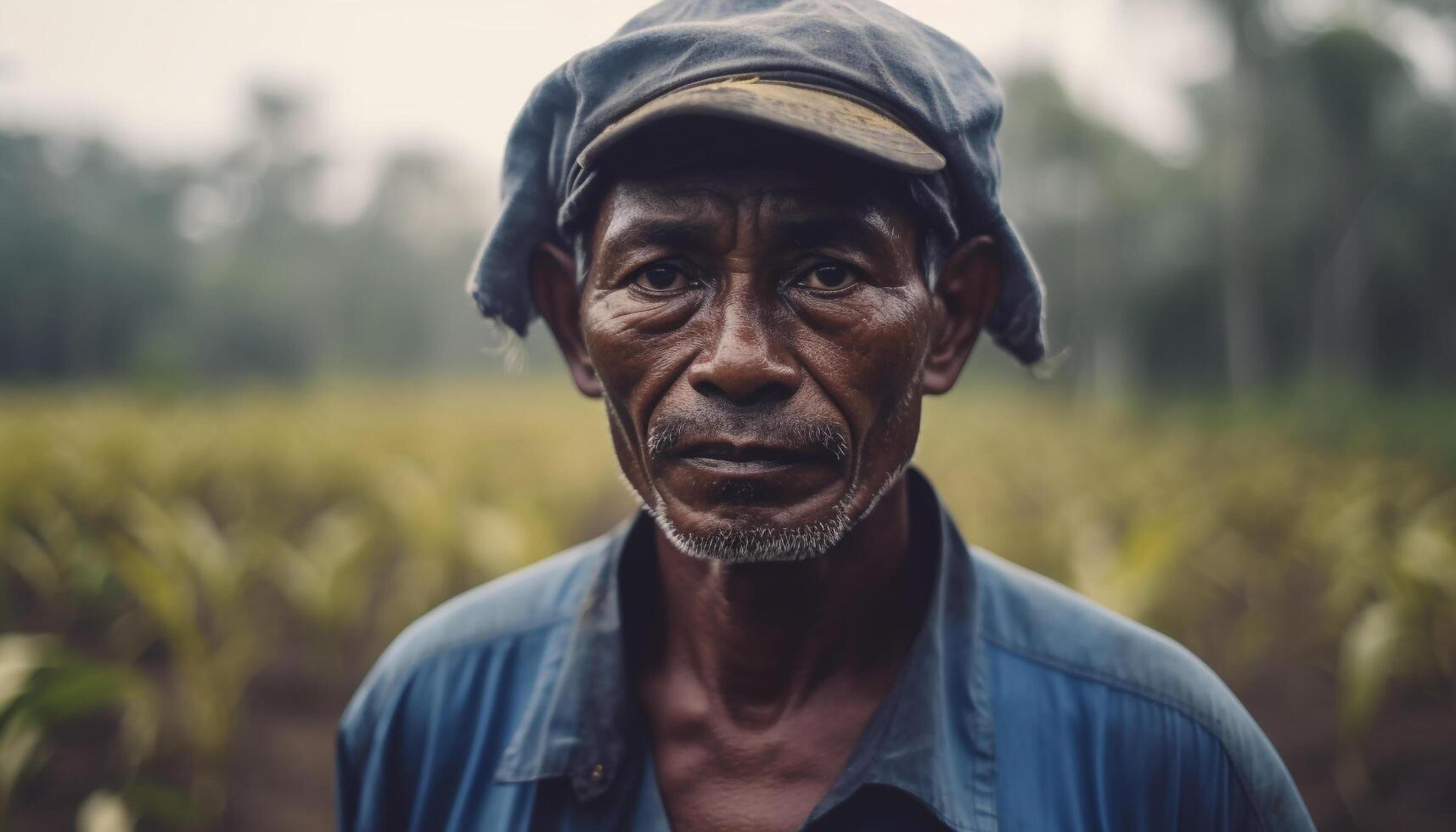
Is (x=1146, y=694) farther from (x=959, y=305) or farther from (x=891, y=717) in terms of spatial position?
(x=959, y=305)

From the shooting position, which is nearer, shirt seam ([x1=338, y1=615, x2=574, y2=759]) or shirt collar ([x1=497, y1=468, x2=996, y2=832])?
shirt collar ([x1=497, y1=468, x2=996, y2=832])

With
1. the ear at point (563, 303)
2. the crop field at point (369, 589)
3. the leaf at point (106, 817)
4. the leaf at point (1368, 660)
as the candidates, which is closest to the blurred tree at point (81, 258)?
the crop field at point (369, 589)

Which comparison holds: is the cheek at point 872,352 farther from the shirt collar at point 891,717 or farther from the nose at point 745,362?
the shirt collar at point 891,717

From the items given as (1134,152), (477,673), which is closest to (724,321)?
(477,673)

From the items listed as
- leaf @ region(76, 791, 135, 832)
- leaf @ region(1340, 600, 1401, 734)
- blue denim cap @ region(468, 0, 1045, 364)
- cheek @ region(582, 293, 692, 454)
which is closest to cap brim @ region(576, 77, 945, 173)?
blue denim cap @ region(468, 0, 1045, 364)

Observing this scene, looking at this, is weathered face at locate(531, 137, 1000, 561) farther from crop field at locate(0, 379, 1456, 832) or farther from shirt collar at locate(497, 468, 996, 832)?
crop field at locate(0, 379, 1456, 832)

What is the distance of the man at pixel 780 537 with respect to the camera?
1274mm

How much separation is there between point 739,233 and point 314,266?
36874 mm

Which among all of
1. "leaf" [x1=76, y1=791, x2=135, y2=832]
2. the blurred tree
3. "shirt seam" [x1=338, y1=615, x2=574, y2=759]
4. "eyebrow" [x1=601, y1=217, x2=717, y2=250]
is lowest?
Answer: the blurred tree

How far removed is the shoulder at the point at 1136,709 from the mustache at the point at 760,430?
0.45 metres

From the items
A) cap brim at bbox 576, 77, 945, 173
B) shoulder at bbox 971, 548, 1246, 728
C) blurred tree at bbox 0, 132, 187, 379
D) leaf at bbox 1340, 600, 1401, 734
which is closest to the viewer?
cap brim at bbox 576, 77, 945, 173

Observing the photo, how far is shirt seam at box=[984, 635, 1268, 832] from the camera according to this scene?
133 cm

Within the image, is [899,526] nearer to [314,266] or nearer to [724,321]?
[724,321]

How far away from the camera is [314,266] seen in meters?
34.5
